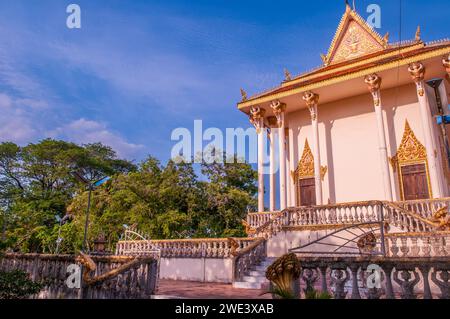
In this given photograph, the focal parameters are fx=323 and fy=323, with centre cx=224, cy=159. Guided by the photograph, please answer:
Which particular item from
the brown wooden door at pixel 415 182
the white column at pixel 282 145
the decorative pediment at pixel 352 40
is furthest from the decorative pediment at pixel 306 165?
the decorative pediment at pixel 352 40

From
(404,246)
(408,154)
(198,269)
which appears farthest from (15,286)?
(408,154)

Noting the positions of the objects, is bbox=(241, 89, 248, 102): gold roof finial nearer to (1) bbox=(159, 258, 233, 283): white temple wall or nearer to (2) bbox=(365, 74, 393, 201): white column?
(2) bbox=(365, 74, 393, 201): white column

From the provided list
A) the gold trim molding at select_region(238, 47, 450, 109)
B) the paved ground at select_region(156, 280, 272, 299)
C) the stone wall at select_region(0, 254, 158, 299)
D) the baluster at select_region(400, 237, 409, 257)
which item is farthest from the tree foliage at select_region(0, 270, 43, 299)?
the gold trim molding at select_region(238, 47, 450, 109)

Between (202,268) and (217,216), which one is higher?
(217,216)

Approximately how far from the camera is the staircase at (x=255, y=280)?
9.59 metres

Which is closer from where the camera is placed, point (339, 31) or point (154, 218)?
point (154, 218)

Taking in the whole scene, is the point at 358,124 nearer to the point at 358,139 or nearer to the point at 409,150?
the point at 358,139

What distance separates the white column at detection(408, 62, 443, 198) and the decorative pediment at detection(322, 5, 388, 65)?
4654mm

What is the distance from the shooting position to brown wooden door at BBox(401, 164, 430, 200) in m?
15.2

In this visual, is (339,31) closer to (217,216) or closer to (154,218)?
(217,216)

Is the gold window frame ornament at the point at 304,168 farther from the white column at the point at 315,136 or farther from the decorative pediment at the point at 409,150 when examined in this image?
the decorative pediment at the point at 409,150
